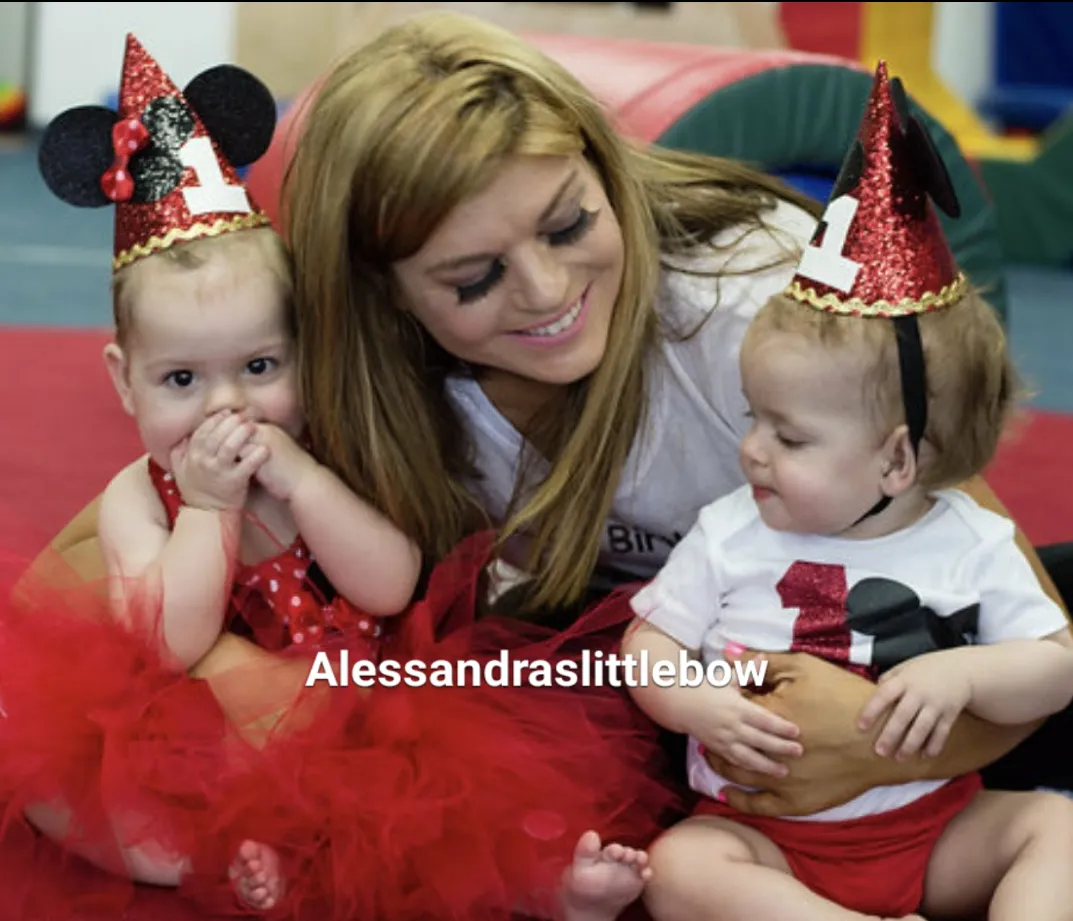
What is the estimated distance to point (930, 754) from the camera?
4.01 ft

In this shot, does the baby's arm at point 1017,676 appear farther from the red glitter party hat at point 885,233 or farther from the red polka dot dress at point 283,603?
the red polka dot dress at point 283,603

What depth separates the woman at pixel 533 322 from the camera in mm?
1298

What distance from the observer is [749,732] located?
1.23 metres

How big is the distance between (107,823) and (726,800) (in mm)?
471

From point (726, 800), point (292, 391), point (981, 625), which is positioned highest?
point (292, 391)

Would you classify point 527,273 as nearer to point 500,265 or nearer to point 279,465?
point 500,265

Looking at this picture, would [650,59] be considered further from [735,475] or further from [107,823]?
[107,823]

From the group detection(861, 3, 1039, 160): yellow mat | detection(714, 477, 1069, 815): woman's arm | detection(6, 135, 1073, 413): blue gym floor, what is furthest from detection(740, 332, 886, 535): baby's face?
detection(861, 3, 1039, 160): yellow mat

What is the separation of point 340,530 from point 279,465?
73mm

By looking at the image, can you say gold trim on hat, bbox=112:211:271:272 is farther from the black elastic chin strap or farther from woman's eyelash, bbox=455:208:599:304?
the black elastic chin strap

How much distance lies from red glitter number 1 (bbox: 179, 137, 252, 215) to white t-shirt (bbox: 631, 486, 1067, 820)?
0.47 metres

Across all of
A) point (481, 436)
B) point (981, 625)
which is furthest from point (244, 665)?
point (981, 625)

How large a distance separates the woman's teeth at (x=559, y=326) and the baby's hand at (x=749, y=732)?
0.33 meters

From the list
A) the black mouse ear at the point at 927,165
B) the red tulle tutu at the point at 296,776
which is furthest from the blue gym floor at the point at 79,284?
the red tulle tutu at the point at 296,776
